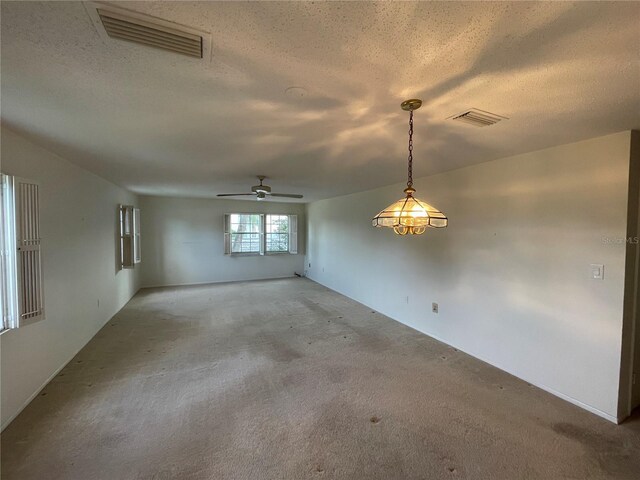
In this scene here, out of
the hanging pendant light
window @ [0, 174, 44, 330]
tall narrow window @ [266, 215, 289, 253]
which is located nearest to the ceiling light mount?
the hanging pendant light

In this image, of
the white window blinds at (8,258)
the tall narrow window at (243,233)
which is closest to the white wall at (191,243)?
the tall narrow window at (243,233)

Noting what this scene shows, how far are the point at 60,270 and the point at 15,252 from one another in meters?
0.97

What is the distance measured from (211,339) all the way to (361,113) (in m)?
3.46

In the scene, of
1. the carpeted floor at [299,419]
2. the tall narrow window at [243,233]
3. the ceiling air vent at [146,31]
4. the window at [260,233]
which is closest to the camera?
the ceiling air vent at [146,31]

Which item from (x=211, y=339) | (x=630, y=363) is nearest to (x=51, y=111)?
(x=211, y=339)

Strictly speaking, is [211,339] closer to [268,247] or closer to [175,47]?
[175,47]

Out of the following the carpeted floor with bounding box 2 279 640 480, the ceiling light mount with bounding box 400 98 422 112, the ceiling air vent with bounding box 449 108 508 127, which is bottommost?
the carpeted floor with bounding box 2 279 640 480

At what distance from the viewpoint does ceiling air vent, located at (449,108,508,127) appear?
1.90 metres

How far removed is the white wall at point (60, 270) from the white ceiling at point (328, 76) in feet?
1.09

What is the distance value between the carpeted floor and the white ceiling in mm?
2305

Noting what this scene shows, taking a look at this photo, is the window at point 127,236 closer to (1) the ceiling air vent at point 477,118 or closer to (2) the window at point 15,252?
(2) the window at point 15,252

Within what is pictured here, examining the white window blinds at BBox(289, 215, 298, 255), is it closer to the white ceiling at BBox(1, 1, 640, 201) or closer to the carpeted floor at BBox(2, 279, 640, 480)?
the carpeted floor at BBox(2, 279, 640, 480)

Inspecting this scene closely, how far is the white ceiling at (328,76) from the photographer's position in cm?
106

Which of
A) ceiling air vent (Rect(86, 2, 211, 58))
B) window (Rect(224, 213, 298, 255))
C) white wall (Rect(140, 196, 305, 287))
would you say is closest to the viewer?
ceiling air vent (Rect(86, 2, 211, 58))
